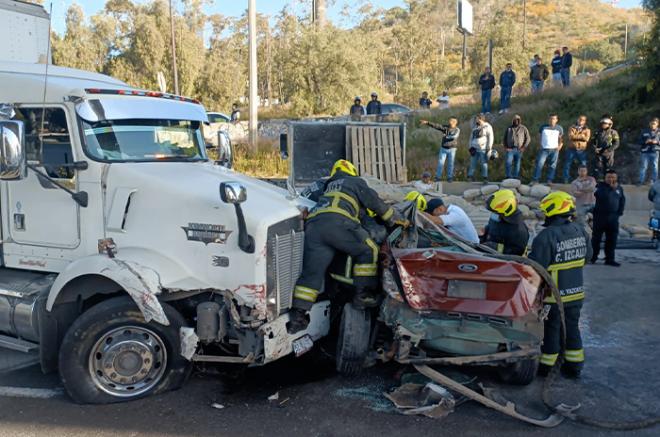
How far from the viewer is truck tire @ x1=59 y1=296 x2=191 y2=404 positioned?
173 inches

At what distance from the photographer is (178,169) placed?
489 cm

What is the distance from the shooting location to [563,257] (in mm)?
5090

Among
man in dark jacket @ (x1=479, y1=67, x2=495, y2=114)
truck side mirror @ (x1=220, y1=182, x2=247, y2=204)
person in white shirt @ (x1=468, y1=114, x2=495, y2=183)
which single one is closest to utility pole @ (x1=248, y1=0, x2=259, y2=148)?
man in dark jacket @ (x1=479, y1=67, x2=495, y2=114)

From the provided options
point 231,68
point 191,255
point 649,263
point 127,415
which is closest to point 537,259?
point 191,255

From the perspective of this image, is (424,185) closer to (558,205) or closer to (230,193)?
(558,205)

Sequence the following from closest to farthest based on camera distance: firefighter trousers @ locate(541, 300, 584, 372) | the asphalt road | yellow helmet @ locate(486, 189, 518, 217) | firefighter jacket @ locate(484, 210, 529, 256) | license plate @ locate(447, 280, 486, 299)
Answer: the asphalt road → license plate @ locate(447, 280, 486, 299) → firefighter trousers @ locate(541, 300, 584, 372) → yellow helmet @ locate(486, 189, 518, 217) → firefighter jacket @ locate(484, 210, 529, 256)

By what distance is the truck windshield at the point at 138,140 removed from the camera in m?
4.73

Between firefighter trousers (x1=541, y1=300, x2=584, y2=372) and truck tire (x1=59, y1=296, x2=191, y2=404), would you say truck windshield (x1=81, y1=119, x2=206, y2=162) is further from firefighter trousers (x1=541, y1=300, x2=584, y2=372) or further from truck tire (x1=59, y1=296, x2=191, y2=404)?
firefighter trousers (x1=541, y1=300, x2=584, y2=372)

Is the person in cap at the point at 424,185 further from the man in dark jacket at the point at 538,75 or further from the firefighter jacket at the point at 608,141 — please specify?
the man in dark jacket at the point at 538,75

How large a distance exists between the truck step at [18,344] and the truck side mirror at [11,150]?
1376mm

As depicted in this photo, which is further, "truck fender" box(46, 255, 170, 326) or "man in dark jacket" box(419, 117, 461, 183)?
"man in dark jacket" box(419, 117, 461, 183)

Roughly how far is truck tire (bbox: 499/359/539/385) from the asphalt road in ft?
0.25

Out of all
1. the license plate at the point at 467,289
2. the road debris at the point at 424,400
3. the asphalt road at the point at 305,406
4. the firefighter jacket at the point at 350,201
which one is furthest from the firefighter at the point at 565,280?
the firefighter jacket at the point at 350,201

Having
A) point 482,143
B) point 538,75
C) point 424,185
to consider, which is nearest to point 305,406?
point 424,185
